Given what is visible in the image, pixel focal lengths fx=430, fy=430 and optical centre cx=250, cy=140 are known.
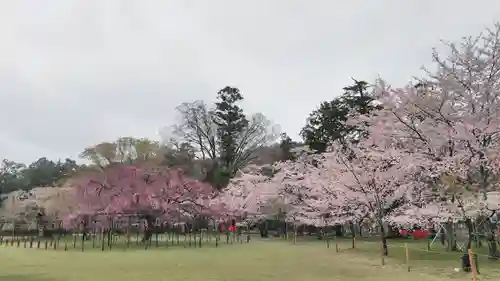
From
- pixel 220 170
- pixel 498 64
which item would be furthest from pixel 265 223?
pixel 498 64

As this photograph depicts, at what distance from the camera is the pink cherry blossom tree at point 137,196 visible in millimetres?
25719

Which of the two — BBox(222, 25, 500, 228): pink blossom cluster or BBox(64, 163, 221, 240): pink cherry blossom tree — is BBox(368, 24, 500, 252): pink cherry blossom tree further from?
BBox(64, 163, 221, 240): pink cherry blossom tree

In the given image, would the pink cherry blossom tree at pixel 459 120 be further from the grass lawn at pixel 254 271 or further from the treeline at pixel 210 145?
the treeline at pixel 210 145

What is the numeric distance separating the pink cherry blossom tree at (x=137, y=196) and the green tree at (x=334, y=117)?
12103mm

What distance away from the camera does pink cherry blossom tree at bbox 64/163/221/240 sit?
25.7 meters

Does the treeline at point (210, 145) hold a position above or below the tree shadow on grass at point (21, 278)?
above

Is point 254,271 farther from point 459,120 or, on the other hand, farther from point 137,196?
point 137,196

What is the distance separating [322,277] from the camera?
11.5 m

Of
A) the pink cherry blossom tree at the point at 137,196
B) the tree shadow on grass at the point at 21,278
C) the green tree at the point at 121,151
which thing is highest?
the green tree at the point at 121,151

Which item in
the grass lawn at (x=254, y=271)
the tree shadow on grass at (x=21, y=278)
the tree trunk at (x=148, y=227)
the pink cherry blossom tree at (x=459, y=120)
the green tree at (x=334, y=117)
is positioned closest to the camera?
the tree shadow on grass at (x=21, y=278)

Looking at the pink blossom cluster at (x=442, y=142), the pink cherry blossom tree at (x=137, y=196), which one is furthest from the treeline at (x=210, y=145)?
the pink blossom cluster at (x=442, y=142)

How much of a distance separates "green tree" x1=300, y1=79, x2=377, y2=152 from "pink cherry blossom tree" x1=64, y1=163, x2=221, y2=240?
12.1 meters

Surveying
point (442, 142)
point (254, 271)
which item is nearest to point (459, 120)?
point (442, 142)

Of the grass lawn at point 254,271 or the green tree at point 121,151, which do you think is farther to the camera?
the green tree at point 121,151
